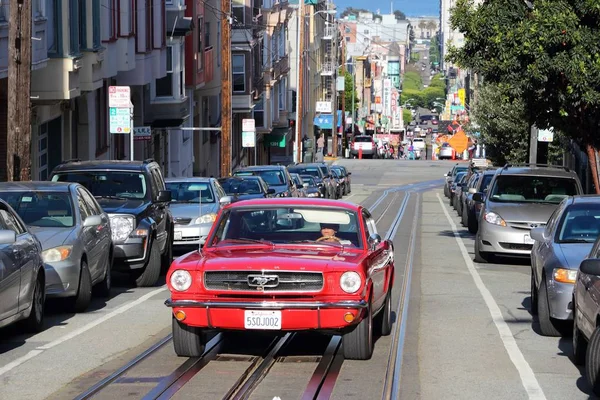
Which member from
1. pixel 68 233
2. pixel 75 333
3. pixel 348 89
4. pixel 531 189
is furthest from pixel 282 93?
pixel 75 333

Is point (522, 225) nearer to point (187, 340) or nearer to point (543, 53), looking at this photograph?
point (543, 53)

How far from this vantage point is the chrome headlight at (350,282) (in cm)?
1061

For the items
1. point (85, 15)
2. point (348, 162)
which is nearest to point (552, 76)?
point (85, 15)

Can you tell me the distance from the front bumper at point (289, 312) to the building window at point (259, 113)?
55.3m

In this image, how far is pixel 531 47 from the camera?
76.5ft

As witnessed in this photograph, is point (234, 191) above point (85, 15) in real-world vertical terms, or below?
below

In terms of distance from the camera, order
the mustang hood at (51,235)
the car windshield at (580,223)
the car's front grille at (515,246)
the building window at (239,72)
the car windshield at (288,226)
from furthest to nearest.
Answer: the building window at (239,72) → the car's front grille at (515,246) → the mustang hood at (51,235) → the car windshield at (580,223) → the car windshield at (288,226)

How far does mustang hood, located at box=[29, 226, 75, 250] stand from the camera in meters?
14.2

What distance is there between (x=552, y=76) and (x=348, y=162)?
6391 centimetres

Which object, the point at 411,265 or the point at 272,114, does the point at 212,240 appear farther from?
the point at 272,114

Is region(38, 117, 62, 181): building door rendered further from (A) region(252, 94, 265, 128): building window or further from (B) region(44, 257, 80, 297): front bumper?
(A) region(252, 94, 265, 128): building window

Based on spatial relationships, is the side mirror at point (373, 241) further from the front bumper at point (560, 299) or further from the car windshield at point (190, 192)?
the car windshield at point (190, 192)

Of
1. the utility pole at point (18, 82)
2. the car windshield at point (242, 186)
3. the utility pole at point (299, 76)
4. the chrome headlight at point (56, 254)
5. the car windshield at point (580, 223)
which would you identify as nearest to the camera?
the car windshield at point (580, 223)

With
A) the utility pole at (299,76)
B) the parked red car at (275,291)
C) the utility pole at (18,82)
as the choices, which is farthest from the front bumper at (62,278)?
the utility pole at (299,76)
